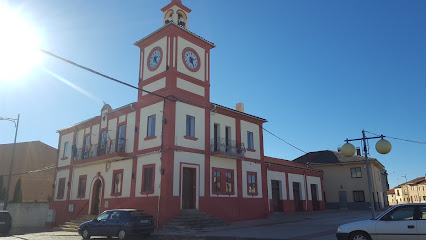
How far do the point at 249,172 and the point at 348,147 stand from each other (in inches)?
466

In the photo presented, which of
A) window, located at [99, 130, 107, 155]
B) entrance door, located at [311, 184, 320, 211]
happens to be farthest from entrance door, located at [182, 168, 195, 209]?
entrance door, located at [311, 184, 320, 211]

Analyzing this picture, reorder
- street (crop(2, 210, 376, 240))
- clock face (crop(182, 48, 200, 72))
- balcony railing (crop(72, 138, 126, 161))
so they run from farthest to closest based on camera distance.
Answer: balcony railing (crop(72, 138, 126, 161)) → clock face (crop(182, 48, 200, 72)) → street (crop(2, 210, 376, 240))

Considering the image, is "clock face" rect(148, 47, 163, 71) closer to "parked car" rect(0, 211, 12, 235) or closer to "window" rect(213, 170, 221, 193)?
"window" rect(213, 170, 221, 193)

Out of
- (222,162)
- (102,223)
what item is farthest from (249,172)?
(102,223)

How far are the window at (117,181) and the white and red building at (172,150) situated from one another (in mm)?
67

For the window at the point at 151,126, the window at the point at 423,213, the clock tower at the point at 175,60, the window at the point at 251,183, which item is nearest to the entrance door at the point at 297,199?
the window at the point at 251,183

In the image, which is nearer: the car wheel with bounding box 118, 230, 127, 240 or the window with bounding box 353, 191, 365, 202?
the car wheel with bounding box 118, 230, 127, 240

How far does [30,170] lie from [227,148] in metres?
31.8

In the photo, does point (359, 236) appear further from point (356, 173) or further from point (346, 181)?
point (346, 181)

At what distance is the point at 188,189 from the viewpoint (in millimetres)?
19422

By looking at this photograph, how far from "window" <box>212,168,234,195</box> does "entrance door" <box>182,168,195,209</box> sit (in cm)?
163

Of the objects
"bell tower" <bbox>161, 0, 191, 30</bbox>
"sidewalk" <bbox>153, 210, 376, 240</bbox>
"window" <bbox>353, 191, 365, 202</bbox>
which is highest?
"bell tower" <bbox>161, 0, 191, 30</bbox>

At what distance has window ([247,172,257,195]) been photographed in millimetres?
23273

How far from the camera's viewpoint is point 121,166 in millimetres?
21781
